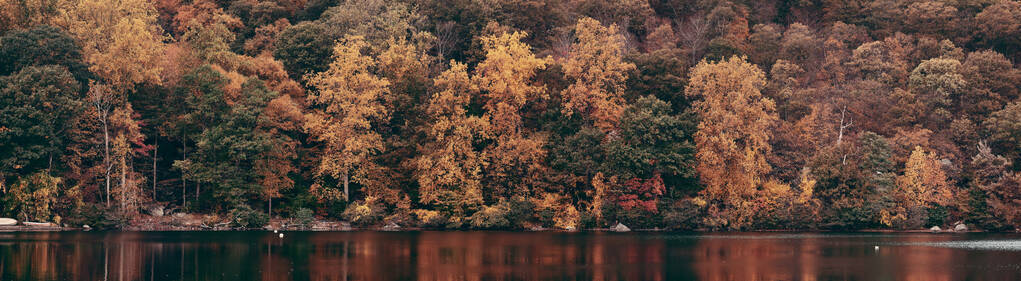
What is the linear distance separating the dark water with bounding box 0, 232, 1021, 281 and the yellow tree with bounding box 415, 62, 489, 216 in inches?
426

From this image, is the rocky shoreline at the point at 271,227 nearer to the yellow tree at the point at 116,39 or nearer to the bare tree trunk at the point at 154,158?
the bare tree trunk at the point at 154,158

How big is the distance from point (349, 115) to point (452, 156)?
862 cm

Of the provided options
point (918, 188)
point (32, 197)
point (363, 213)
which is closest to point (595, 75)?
point (363, 213)

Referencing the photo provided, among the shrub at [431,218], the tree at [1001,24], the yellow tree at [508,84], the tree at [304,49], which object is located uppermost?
the tree at [1001,24]

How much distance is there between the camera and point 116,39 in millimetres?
76125

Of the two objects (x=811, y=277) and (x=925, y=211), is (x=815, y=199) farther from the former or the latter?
(x=811, y=277)

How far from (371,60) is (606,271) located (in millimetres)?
43159

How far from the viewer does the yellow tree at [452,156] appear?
7838cm

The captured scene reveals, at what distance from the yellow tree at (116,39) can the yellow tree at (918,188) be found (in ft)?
183

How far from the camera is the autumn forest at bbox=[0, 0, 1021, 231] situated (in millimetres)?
75500

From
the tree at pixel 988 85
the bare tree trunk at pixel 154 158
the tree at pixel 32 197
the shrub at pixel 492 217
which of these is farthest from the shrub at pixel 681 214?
the tree at pixel 32 197

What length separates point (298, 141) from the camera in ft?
268

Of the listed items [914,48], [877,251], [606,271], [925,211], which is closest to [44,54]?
[606,271]

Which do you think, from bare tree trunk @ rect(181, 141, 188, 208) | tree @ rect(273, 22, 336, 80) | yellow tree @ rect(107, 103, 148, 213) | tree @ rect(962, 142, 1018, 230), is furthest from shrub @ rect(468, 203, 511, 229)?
tree @ rect(962, 142, 1018, 230)
